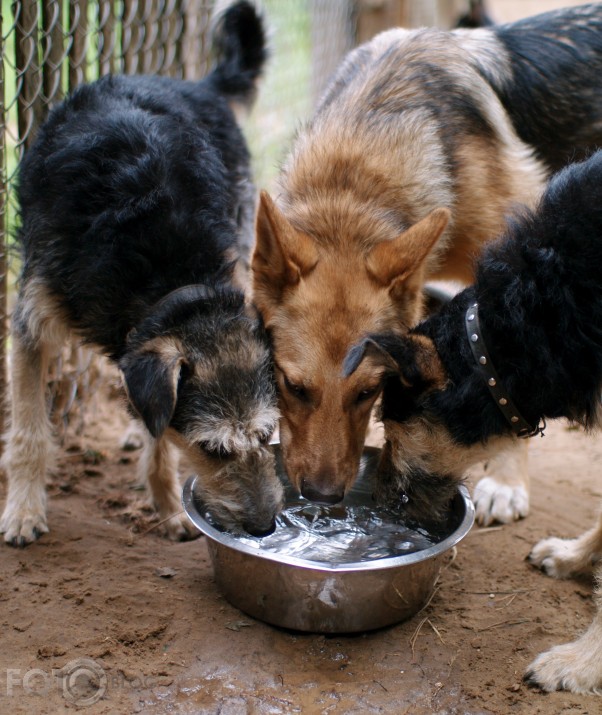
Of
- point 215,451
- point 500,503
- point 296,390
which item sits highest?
point 296,390

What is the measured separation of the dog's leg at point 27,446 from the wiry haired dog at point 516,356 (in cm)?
192

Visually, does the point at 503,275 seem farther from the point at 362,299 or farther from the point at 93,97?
the point at 93,97

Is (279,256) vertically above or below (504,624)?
above

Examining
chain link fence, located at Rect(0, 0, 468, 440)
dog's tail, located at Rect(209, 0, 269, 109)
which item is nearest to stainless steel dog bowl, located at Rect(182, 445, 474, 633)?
chain link fence, located at Rect(0, 0, 468, 440)

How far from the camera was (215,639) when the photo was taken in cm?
365

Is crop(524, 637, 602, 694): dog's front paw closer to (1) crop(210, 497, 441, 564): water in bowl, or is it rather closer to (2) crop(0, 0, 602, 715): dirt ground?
(2) crop(0, 0, 602, 715): dirt ground

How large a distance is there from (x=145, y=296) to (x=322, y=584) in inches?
60.8

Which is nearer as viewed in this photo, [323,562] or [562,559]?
[323,562]

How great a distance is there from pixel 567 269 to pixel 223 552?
1.98 m

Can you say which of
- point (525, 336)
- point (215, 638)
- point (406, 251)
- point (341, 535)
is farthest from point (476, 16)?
point (215, 638)

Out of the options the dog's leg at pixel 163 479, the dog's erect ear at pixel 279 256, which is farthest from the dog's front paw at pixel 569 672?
the dog's erect ear at pixel 279 256

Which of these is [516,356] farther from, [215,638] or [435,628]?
[215,638]

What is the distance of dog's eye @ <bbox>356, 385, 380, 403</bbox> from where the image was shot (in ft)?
12.5

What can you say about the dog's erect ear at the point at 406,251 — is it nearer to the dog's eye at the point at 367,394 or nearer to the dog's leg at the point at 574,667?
the dog's eye at the point at 367,394
